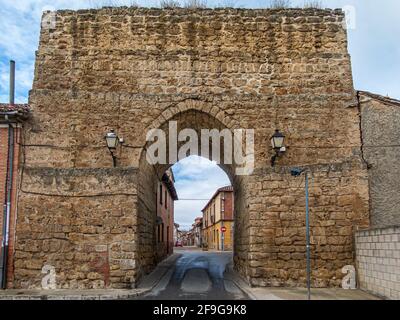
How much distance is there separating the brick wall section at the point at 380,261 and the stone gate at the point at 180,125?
0.50 m

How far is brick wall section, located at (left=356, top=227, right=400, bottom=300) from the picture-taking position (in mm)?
7695

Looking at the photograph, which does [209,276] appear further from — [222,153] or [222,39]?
[222,39]

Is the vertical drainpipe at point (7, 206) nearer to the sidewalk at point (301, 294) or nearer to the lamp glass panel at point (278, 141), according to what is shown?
the sidewalk at point (301, 294)

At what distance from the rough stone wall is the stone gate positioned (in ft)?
0.99

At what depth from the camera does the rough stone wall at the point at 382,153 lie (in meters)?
10.0

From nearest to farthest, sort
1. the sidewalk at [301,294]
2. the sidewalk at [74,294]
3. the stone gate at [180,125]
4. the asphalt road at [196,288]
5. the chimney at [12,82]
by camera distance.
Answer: the sidewalk at [301,294]
the sidewalk at [74,294]
the asphalt road at [196,288]
the stone gate at [180,125]
the chimney at [12,82]

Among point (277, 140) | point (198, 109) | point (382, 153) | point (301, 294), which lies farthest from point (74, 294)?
point (382, 153)

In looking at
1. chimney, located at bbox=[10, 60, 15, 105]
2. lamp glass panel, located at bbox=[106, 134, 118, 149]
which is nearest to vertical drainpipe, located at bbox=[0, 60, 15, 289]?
chimney, located at bbox=[10, 60, 15, 105]

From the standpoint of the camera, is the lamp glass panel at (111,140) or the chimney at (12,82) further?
the chimney at (12,82)

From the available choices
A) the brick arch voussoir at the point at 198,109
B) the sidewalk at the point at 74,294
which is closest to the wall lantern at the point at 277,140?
the brick arch voussoir at the point at 198,109

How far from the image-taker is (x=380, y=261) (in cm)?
839

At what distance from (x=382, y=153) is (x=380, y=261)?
3037mm

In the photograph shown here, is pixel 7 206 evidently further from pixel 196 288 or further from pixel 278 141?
pixel 278 141

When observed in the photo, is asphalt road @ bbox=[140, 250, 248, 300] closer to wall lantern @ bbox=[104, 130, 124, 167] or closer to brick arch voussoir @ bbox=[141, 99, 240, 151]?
wall lantern @ bbox=[104, 130, 124, 167]
